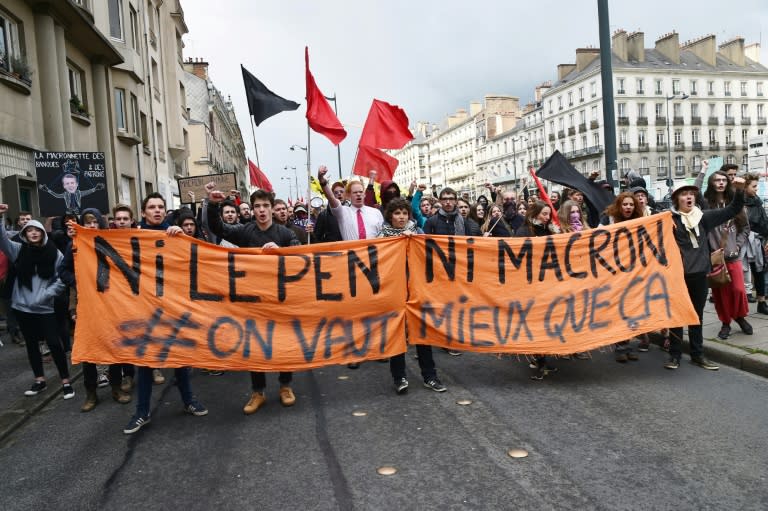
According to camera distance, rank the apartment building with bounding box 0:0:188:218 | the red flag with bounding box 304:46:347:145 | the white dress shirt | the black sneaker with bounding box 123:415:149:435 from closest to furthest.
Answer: the black sneaker with bounding box 123:415:149:435 → the white dress shirt → the red flag with bounding box 304:46:347:145 → the apartment building with bounding box 0:0:188:218

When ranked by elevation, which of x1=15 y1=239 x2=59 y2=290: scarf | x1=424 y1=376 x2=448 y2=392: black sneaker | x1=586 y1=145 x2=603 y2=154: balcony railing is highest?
x1=586 y1=145 x2=603 y2=154: balcony railing

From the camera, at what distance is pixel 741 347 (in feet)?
20.0

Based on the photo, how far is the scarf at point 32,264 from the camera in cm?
575

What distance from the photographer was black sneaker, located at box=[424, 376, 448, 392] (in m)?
5.41

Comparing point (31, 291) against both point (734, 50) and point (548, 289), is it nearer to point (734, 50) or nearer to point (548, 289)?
point (548, 289)

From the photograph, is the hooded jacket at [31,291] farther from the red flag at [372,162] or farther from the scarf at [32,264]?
the red flag at [372,162]

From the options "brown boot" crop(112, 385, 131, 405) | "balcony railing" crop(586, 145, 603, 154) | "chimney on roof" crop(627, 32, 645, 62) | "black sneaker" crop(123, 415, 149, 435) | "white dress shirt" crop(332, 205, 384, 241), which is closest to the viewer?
"black sneaker" crop(123, 415, 149, 435)

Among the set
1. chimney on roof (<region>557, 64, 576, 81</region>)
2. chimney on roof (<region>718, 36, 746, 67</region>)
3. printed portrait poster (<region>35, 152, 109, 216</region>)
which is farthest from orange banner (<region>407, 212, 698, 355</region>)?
chimney on roof (<region>718, 36, 746, 67</region>)

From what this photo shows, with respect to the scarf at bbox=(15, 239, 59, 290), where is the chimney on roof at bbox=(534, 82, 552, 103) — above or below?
above

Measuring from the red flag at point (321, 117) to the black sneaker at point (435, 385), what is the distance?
3211mm

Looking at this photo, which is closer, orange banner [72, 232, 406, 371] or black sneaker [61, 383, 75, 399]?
orange banner [72, 232, 406, 371]

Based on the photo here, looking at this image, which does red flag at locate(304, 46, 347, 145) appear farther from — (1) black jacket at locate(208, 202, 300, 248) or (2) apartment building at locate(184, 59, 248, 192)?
(2) apartment building at locate(184, 59, 248, 192)

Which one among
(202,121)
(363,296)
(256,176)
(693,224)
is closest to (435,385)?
(363,296)

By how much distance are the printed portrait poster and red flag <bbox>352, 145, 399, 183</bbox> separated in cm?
413
